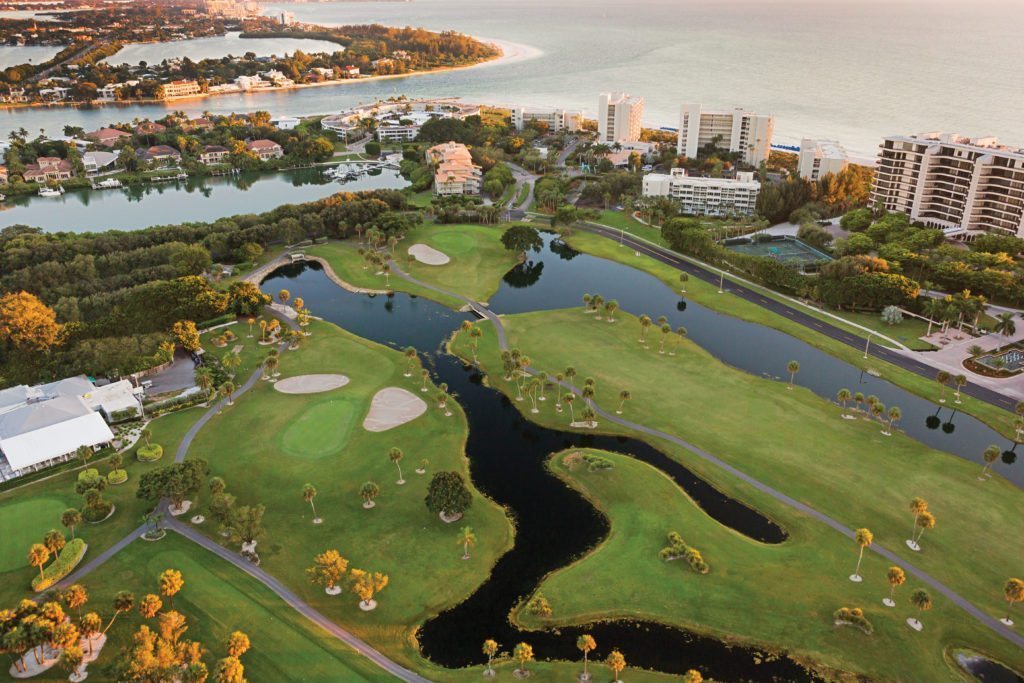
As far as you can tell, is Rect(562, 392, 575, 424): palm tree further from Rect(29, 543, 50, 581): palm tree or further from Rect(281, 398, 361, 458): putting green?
Rect(29, 543, 50, 581): palm tree

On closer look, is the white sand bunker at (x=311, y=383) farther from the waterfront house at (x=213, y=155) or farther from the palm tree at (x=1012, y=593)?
the waterfront house at (x=213, y=155)

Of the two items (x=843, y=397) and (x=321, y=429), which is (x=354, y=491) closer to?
(x=321, y=429)

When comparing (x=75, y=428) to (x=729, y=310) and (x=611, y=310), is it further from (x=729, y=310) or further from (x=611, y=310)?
(x=729, y=310)

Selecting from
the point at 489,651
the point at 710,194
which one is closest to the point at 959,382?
the point at 489,651

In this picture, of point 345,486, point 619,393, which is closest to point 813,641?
point 619,393

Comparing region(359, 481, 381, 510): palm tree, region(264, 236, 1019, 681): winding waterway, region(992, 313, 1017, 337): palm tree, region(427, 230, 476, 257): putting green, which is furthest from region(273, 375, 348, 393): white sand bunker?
region(992, 313, 1017, 337): palm tree

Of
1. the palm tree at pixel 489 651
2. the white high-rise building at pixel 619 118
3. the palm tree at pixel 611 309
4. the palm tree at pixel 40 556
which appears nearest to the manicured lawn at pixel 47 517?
the palm tree at pixel 40 556
